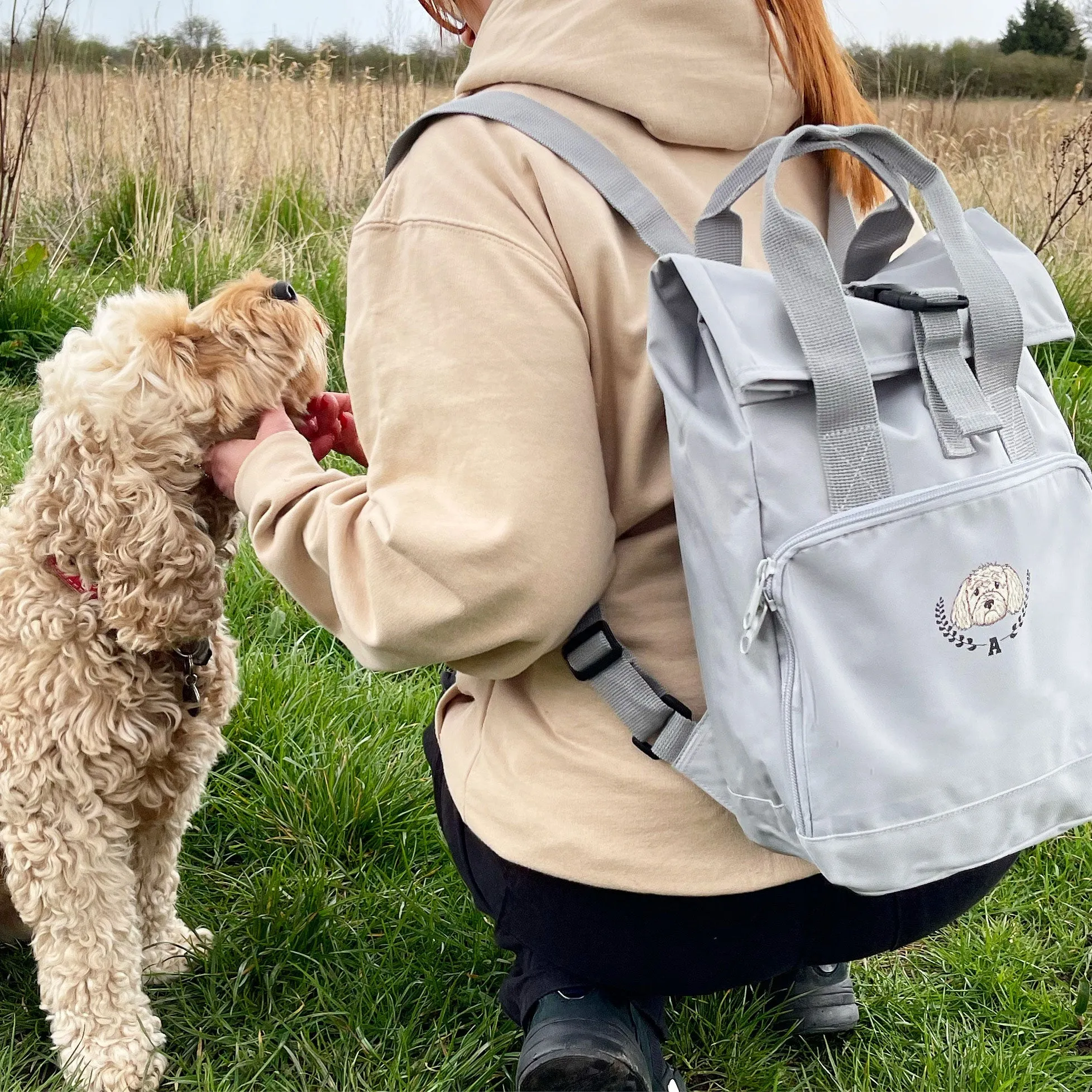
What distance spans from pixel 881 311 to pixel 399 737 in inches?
72.8

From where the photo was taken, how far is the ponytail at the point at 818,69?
1.54 m

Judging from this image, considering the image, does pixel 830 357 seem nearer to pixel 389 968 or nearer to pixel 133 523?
pixel 133 523

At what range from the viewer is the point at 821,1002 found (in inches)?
86.5

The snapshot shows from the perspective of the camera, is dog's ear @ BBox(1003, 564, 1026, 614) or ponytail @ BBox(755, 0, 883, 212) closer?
dog's ear @ BBox(1003, 564, 1026, 614)

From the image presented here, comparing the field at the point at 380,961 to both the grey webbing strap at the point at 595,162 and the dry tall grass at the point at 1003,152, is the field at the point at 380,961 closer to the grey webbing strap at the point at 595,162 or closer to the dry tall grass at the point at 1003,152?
the grey webbing strap at the point at 595,162

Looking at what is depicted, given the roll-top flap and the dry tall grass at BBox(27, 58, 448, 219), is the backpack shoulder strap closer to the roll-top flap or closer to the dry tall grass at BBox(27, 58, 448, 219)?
the roll-top flap

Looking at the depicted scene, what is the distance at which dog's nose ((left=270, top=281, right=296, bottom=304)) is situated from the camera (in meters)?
2.03

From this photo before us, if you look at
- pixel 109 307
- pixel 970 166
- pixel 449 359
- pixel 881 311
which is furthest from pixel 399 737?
pixel 970 166

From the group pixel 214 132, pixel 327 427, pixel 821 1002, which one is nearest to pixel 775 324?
pixel 327 427

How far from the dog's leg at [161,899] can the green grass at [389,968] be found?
2.1 inches

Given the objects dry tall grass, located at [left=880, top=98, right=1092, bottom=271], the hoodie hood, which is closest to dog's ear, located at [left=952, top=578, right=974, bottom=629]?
the hoodie hood

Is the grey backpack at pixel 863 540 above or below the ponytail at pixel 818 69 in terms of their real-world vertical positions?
below

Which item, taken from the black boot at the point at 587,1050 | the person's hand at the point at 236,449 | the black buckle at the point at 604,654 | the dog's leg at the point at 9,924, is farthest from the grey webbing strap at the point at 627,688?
the dog's leg at the point at 9,924

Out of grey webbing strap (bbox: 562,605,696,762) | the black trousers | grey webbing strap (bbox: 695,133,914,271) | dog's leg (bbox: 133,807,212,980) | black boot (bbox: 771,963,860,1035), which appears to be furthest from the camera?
dog's leg (bbox: 133,807,212,980)
